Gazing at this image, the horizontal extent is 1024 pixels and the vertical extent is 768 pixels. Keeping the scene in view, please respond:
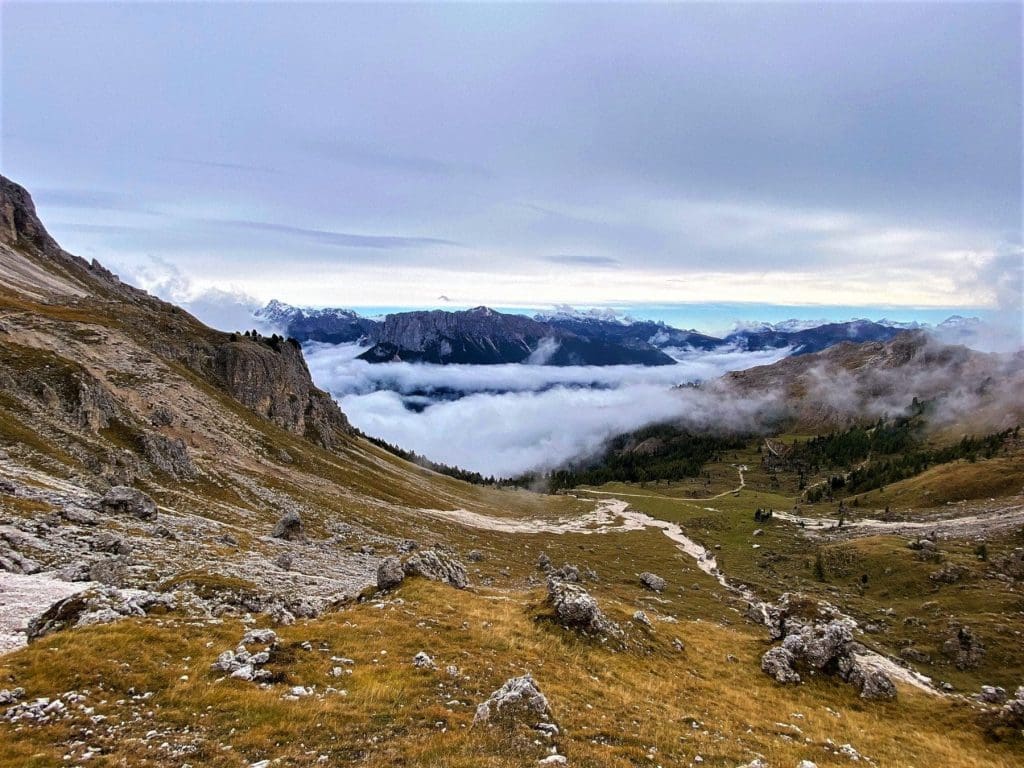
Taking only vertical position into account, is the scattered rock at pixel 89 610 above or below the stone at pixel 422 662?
above

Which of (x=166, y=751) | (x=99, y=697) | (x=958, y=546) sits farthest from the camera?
(x=958, y=546)

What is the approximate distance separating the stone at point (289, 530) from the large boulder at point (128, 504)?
49.0ft

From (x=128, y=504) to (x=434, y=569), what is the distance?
107 feet

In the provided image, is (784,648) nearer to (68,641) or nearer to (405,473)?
(68,641)

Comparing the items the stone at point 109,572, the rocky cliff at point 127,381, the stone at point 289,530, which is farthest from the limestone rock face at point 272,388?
the stone at point 109,572

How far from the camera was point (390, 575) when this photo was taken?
39.1 metres

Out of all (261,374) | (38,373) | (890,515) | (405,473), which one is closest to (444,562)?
(38,373)

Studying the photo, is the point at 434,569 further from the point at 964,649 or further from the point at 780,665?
the point at 964,649

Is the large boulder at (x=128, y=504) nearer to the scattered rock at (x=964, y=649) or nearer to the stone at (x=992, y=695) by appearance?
the stone at (x=992, y=695)

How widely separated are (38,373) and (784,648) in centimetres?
10255

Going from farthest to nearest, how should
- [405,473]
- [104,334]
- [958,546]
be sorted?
[405,473] → [958,546] → [104,334]

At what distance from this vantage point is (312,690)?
1997 cm

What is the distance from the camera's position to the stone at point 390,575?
38.5 meters

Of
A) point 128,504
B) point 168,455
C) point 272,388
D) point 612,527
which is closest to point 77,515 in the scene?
point 128,504
